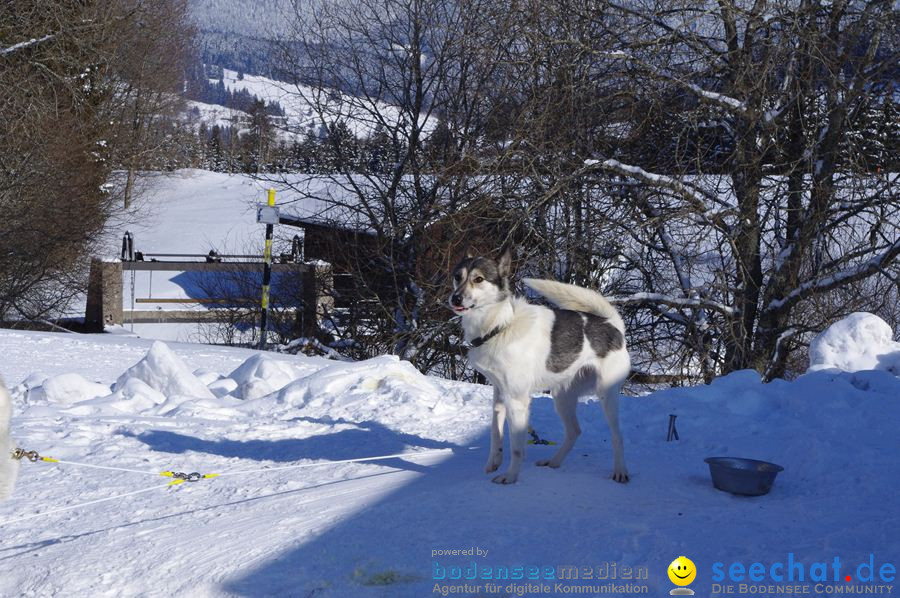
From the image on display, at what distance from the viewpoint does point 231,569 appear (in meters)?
3.89

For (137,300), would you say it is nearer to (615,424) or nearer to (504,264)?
(504,264)

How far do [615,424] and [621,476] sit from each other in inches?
13.6

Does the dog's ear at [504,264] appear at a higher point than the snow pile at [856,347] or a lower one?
higher

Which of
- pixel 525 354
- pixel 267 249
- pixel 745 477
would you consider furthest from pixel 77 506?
→ pixel 267 249

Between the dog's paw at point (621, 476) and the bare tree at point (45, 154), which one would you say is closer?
the dog's paw at point (621, 476)

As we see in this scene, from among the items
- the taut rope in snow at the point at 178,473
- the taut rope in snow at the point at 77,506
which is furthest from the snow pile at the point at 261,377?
the taut rope in snow at the point at 77,506

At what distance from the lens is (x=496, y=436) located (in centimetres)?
539

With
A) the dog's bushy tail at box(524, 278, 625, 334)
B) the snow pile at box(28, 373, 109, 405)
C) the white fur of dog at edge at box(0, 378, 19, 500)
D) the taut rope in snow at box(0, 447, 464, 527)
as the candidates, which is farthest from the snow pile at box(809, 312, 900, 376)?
the white fur of dog at edge at box(0, 378, 19, 500)

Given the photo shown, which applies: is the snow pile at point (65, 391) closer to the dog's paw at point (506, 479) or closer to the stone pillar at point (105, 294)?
the dog's paw at point (506, 479)

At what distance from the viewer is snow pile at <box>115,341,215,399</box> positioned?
27.2 ft

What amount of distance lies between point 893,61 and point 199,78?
47953 millimetres

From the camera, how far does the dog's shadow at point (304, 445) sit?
20.7ft

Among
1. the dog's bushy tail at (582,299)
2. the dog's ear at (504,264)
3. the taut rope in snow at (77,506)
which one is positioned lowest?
the taut rope in snow at (77,506)

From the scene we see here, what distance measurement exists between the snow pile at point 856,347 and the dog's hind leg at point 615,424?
4308mm
